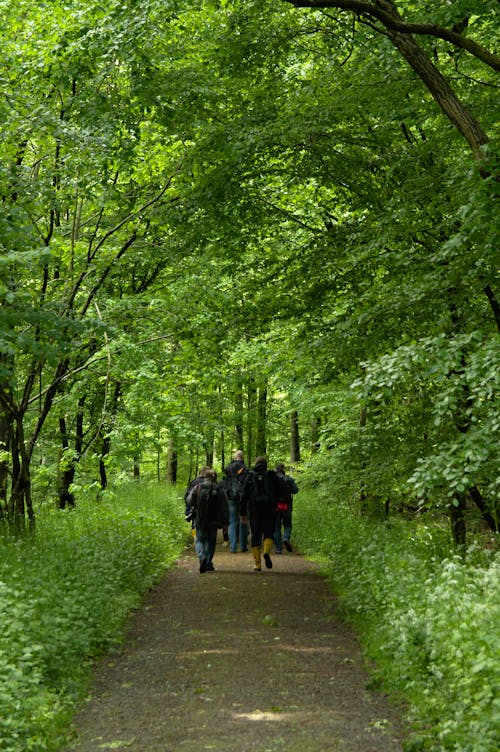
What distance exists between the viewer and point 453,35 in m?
6.93

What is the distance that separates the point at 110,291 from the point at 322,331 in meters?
9.47

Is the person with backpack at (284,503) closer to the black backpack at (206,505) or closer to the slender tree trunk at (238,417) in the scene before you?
the black backpack at (206,505)

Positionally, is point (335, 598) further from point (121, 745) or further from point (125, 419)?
point (125, 419)

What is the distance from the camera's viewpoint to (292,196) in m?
14.1

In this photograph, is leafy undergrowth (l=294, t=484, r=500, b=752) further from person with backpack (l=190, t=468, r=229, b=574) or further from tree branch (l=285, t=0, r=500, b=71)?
tree branch (l=285, t=0, r=500, b=71)

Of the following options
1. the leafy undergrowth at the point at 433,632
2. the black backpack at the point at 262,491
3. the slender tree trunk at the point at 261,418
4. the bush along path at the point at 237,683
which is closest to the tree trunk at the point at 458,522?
the leafy undergrowth at the point at 433,632

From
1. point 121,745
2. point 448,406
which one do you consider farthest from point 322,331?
point 121,745

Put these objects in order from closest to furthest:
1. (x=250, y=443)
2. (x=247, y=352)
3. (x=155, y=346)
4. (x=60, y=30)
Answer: (x=60, y=30) < (x=155, y=346) < (x=247, y=352) < (x=250, y=443)

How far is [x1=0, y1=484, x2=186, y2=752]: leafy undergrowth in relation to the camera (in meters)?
5.53

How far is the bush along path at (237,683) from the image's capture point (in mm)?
5484

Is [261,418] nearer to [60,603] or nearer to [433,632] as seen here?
[60,603]

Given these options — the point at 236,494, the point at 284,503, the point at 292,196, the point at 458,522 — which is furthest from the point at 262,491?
the point at 292,196

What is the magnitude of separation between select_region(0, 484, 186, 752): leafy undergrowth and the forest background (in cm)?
104

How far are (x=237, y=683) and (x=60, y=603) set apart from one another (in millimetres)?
2047
